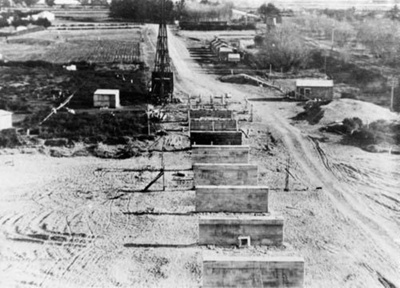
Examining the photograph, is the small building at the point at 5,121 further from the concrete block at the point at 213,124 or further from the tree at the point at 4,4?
the tree at the point at 4,4

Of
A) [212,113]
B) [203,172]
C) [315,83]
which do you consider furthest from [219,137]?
[315,83]

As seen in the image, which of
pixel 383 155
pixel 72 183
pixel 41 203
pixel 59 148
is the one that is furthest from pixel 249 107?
pixel 41 203

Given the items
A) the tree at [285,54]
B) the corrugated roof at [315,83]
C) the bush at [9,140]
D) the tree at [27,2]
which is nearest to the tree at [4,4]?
the tree at [27,2]

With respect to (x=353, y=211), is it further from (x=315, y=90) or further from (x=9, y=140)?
(x=315, y=90)

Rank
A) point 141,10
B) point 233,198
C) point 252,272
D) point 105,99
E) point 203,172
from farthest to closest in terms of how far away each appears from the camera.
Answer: point 141,10 → point 105,99 → point 203,172 → point 233,198 → point 252,272

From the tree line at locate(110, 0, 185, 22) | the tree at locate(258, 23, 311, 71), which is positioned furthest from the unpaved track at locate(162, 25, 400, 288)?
the tree line at locate(110, 0, 185, 22)
